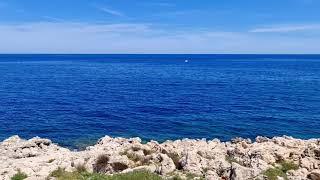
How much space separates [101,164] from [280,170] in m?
11.4

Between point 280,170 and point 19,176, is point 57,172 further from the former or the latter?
point 280,170

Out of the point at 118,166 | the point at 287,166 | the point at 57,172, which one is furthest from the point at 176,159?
the point at 57,172

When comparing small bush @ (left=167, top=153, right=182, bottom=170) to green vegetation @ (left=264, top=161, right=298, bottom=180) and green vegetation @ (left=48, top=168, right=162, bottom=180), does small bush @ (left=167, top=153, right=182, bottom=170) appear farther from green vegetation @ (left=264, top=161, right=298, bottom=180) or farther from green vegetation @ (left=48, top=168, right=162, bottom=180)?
green vegetation @ (left=264, top=161, right=298, bottom=180)

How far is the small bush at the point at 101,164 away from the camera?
29794 millimetres

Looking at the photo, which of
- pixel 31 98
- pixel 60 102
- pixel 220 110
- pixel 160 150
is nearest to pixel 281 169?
pixel 160 150

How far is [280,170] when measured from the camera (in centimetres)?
2794

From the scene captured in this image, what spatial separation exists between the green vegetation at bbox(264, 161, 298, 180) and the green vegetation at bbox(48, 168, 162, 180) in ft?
20.8

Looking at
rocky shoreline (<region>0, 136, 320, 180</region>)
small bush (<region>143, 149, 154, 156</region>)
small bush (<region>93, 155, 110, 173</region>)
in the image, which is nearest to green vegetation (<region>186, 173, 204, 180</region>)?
rocky shoreline (<region>0, 136, 320, 180</region>)

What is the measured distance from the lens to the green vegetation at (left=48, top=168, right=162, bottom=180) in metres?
25.5

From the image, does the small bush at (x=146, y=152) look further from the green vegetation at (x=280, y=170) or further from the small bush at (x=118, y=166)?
the green vegetation at (x=280, y=170)

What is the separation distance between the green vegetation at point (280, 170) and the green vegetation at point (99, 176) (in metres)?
6.34

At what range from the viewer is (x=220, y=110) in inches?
2820

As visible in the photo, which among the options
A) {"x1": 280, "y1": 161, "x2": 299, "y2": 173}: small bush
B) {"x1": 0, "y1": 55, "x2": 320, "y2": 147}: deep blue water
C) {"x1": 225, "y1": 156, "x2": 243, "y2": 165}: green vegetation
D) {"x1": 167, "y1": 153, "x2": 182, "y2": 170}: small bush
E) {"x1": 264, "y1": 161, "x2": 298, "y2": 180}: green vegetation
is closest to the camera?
{"x1": 264, "y1": 161, "x2": 298, "y2": 180}: green vegetation

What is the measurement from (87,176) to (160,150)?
7.59 meters
